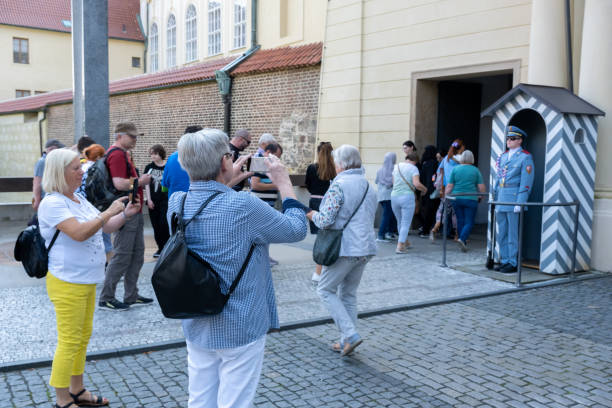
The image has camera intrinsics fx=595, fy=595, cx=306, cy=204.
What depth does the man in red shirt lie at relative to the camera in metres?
5.78

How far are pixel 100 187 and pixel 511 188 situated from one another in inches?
213

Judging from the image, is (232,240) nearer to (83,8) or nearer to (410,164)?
(83,8)

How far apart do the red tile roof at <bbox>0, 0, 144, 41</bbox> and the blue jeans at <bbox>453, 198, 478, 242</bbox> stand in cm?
3220

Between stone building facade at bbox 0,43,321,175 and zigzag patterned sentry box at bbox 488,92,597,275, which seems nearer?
zigzag patterned sentry box at bbox 488,92,597,275

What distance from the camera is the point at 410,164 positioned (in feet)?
32.6

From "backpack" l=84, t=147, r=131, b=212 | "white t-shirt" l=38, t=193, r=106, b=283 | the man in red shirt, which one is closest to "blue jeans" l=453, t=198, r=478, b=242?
the man in red shirt

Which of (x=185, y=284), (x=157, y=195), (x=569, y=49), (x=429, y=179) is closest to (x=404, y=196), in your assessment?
(x=429, y=179)

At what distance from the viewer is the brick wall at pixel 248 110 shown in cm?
1505

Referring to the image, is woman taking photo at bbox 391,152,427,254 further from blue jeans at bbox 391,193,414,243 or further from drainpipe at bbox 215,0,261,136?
Answer: drainpipe at bbox 215,0,261,136

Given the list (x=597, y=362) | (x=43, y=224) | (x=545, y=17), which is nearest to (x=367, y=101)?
(x=545, y=17)

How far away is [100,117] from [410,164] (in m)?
4.97

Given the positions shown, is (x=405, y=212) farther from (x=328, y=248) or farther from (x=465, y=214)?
(x=328, y=248)

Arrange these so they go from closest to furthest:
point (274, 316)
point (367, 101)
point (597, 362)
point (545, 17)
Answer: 1. point (274, 316)
2. point (597, 362)
3. point (545, 17)
4. point (367, 101)

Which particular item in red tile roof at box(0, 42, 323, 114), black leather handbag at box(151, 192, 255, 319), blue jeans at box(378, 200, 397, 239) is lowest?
blue jeans at box(378, 200, 397, 239)
